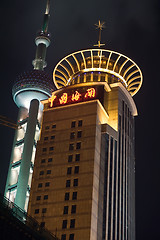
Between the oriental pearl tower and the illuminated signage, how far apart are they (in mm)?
28034

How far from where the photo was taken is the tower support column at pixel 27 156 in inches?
5108

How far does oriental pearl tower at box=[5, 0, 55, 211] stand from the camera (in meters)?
134

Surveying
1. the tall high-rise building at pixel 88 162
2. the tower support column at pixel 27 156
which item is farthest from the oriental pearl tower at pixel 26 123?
the tall high-rise building at pixel 88 162

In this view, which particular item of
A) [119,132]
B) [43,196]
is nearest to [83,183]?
[43,196]

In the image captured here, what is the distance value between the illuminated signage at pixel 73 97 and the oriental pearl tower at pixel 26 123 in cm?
2803

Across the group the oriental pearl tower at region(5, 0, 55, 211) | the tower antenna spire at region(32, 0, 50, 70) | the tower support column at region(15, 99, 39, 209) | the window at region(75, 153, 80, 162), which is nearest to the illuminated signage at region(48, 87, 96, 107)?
the window at region(75, 153, 80, 162)

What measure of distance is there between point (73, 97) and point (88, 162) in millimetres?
21986

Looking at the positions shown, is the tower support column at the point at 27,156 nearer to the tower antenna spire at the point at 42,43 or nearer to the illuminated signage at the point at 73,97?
the tower antenna spire at the point at 42,43

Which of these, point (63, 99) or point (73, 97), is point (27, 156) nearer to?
point (63, 99)

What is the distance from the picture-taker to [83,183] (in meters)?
97.0

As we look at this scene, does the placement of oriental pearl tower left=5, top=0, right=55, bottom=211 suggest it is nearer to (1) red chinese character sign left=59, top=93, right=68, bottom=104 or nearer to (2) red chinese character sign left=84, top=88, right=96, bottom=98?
(1) red chinese character sign left=59, top=93, right=68, bottom=104

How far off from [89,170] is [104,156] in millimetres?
8138

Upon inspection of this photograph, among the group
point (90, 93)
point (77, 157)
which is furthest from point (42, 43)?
→ point (77, 157)

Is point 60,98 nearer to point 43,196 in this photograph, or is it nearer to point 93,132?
point 93,132
